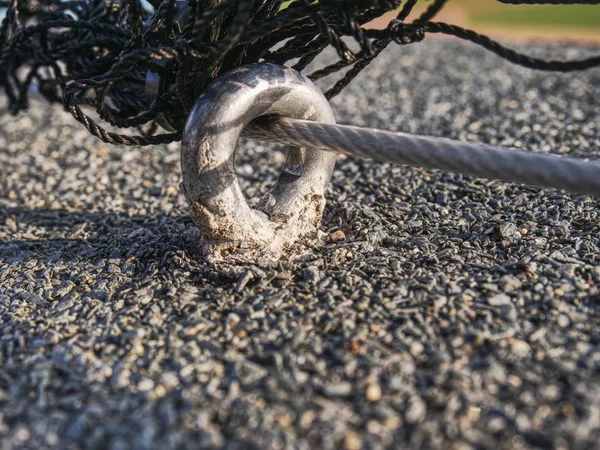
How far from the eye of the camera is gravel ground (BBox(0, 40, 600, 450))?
1138 mm

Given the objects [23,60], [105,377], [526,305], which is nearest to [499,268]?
[526,305]

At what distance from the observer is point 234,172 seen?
1.60 meters

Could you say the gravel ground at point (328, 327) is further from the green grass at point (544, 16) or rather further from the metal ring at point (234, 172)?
the green grass at point (544, 16)

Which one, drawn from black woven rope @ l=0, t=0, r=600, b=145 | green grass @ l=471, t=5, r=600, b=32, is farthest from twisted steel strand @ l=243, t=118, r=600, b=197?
green grass @ l=471, t=5, r=600, b=32

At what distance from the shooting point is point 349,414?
1150 mm

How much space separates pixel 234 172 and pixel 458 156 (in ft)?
1.83

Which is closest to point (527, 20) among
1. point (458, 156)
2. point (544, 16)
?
point (544, 16)

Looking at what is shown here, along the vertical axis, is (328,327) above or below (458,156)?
below

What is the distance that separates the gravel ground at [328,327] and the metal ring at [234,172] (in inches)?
4.2

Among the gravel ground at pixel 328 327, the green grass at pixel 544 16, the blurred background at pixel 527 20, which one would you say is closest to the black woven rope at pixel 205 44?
the gravel ground at pixel 328 327

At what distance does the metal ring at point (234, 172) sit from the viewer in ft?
4.96

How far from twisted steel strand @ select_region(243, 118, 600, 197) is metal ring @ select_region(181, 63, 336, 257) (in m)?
0.10

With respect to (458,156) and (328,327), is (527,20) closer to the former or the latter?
(458,156)

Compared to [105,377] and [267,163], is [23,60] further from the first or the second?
[105,377]
